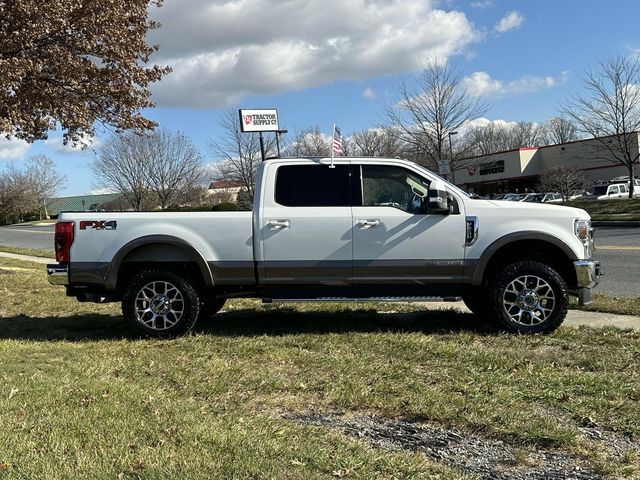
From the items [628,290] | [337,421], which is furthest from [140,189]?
[337,421]

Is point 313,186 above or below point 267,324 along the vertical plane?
above

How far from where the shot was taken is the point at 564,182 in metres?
39.3

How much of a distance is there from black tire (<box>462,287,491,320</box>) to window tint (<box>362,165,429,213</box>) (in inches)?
47.9

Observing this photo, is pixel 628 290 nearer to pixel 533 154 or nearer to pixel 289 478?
pixel 289 478

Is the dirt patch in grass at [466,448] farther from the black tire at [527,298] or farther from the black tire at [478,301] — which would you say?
the black tire at [478,301]

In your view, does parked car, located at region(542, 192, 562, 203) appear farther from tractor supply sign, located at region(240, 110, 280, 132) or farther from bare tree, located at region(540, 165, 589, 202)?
tractor supply sign, located at region(240, 110, 280, 132)

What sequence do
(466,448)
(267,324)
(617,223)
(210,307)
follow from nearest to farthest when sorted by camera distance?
(466,448)
(267,324)
(210,307)
(617,223)

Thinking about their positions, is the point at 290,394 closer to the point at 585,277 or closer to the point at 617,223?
the point at 585,277

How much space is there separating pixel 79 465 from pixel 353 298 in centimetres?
362

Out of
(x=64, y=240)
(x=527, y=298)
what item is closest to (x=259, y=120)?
(x=64, y=240)

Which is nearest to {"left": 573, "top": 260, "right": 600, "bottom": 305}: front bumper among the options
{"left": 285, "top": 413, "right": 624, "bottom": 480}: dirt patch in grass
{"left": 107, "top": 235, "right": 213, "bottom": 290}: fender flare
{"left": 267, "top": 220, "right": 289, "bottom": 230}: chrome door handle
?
{"left": 285, "top": 413, "right": 624, "bottom": 480}: dirt patch in grass

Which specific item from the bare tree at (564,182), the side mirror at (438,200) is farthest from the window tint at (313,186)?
the bare tree at (564,182)

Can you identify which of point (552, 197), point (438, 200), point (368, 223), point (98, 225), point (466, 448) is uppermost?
point (552, 197)

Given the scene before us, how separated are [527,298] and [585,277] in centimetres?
65
